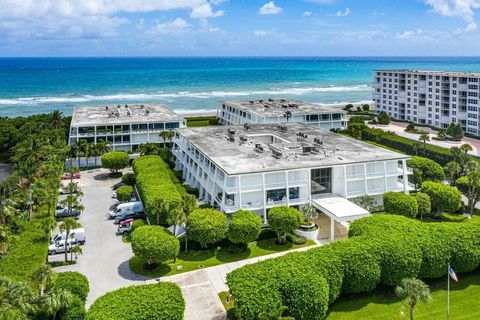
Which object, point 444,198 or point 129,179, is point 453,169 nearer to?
point 444,198

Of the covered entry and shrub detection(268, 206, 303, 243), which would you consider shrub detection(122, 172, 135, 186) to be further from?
the covered entry

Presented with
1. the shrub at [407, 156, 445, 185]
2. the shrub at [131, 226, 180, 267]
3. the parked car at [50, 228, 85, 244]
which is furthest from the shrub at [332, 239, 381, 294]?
the shrub at [407, 156, 445, 185]

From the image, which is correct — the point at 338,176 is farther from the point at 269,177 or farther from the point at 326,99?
the point at 326,99

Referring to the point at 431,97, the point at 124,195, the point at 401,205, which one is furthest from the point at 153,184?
the point at 431,97

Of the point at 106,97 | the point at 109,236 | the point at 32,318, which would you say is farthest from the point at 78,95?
the point at 32,318

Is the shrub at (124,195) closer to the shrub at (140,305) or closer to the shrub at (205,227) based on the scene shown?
the shrub at (205,227)

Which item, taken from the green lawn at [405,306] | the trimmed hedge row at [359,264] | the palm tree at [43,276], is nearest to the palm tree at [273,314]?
the trimmed hedge row at [359,264]
